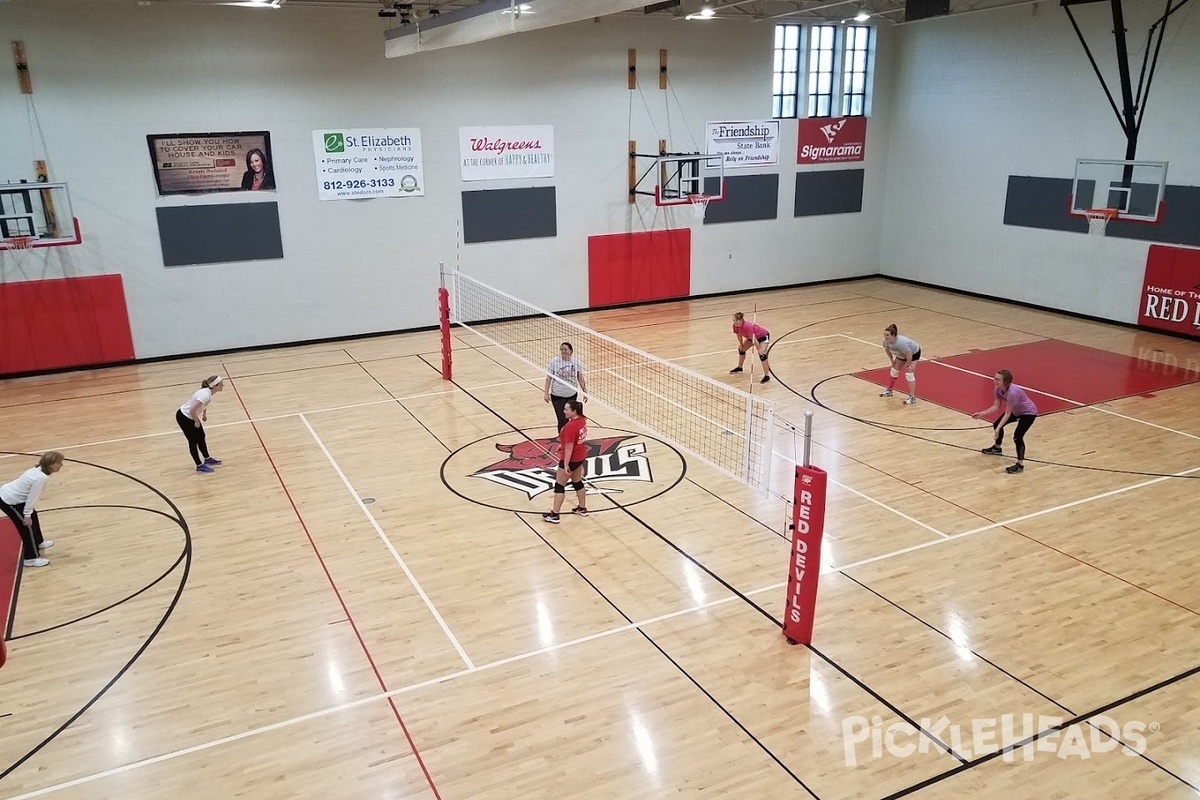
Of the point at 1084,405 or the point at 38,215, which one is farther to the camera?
the point at 38,215

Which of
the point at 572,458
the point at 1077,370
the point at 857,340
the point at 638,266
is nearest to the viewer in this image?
the point at 572,458

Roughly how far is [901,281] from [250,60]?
18.3m

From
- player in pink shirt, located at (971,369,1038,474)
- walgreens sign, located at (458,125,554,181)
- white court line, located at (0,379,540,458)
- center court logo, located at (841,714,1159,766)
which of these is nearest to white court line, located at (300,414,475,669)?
white court line, located at (0,379,540,458)

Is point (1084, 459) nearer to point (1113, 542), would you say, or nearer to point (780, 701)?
point (1113, 542)

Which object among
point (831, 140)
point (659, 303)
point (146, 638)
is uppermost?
point (831, 140)

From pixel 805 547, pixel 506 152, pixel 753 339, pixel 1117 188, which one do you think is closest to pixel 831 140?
pixel 1117 188

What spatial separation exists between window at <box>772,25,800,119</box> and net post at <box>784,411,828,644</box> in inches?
720

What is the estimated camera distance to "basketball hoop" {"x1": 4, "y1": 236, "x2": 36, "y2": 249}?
15773mm

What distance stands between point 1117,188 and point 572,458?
15.6 metres

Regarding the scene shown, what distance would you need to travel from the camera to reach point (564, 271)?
2177cm

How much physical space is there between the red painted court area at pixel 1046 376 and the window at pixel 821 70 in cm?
956

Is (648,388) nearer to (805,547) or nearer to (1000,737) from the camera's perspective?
(805,547)

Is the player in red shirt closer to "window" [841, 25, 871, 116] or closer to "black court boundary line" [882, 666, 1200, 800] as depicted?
"black court boundary line" [882, 666, 1200, 800]

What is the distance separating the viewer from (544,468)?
12.0m
